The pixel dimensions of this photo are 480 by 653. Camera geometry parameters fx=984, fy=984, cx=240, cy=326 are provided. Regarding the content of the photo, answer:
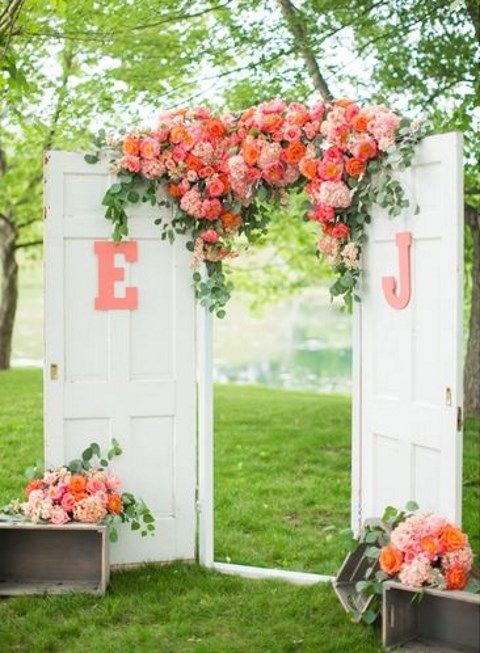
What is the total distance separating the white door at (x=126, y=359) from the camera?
197 inches

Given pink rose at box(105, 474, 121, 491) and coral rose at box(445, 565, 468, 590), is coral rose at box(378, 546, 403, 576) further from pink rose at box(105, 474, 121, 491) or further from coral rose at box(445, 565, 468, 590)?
pink rose at box(105, 474, 121, 491)

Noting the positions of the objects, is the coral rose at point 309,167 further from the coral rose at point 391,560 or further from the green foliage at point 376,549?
the coral rose at point 391,560

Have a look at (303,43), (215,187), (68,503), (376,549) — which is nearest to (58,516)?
(68,503)

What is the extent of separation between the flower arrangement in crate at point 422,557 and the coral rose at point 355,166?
1.54 m

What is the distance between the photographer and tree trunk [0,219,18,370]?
12883 millimetres

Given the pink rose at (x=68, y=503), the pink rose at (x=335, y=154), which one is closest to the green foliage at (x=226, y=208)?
the pink rose at (x=335, y=154)

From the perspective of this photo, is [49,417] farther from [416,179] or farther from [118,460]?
[416,179]

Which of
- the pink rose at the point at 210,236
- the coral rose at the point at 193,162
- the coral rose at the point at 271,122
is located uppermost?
the coral rose at the point at 271,122

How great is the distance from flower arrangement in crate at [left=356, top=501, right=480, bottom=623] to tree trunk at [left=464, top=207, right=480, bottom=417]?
4.79 m

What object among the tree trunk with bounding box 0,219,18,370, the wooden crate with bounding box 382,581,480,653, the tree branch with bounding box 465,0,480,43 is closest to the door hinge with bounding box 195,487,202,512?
the wooden crate with bounding box 382,581,480,653

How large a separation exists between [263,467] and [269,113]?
3.53 meters

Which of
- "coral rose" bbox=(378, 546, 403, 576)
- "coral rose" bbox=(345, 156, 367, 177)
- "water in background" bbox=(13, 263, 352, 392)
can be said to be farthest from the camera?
"water in background" bbox=(13, 263, 352, 392)

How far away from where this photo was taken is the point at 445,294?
13.9 feet

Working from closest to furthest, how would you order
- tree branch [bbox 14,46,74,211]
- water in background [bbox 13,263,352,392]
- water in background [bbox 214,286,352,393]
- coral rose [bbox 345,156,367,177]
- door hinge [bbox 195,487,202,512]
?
1. coral rose [bbox 345,156,367,177]
2. door hinge [bbox 195,487,202,512]
3. tree branch [bbox 14,46,74,211]
4. water in background [bbox 214,286,352,393]
5. water in background [bbox 13,263,352,392]
